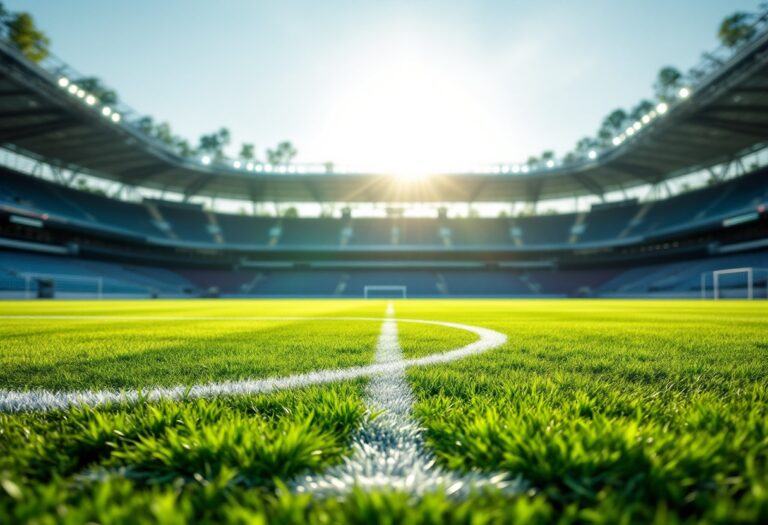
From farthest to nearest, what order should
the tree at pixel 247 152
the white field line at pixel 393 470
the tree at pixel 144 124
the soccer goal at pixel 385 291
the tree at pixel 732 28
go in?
the tree at pixel 247 152 → the soccer goal at pixel 385 291 → the tree at pixel 144 124 → the tree at pixel 732 28 → the white field line at pixel 393 470

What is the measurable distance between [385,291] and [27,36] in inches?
1323

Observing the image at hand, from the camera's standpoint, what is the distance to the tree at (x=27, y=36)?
22594 millimetres

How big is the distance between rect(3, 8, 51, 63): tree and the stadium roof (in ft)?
8.19

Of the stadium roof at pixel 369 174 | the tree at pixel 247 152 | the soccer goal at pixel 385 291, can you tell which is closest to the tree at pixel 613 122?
the stadium roof at pixel 369 174

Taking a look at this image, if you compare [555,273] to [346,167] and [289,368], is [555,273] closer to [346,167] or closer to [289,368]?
[346,167]

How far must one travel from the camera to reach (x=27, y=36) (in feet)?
77.5

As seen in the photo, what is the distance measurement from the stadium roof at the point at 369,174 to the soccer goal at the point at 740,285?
10595mm

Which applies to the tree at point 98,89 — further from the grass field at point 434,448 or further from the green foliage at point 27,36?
the grass field at point 434,448

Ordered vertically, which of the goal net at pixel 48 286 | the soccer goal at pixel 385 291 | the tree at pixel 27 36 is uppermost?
the tree at pixel 27 36

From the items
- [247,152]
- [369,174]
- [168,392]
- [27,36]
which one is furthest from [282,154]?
[168,392]

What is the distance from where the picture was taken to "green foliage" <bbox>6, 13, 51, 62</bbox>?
890 inches

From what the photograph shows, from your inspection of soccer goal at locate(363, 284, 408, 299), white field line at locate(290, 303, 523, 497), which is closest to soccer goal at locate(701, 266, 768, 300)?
soccer goal at locate(363, 284, 408, 299)

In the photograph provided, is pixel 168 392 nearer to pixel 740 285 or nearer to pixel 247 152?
pixel 740 285

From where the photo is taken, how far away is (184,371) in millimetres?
2207
